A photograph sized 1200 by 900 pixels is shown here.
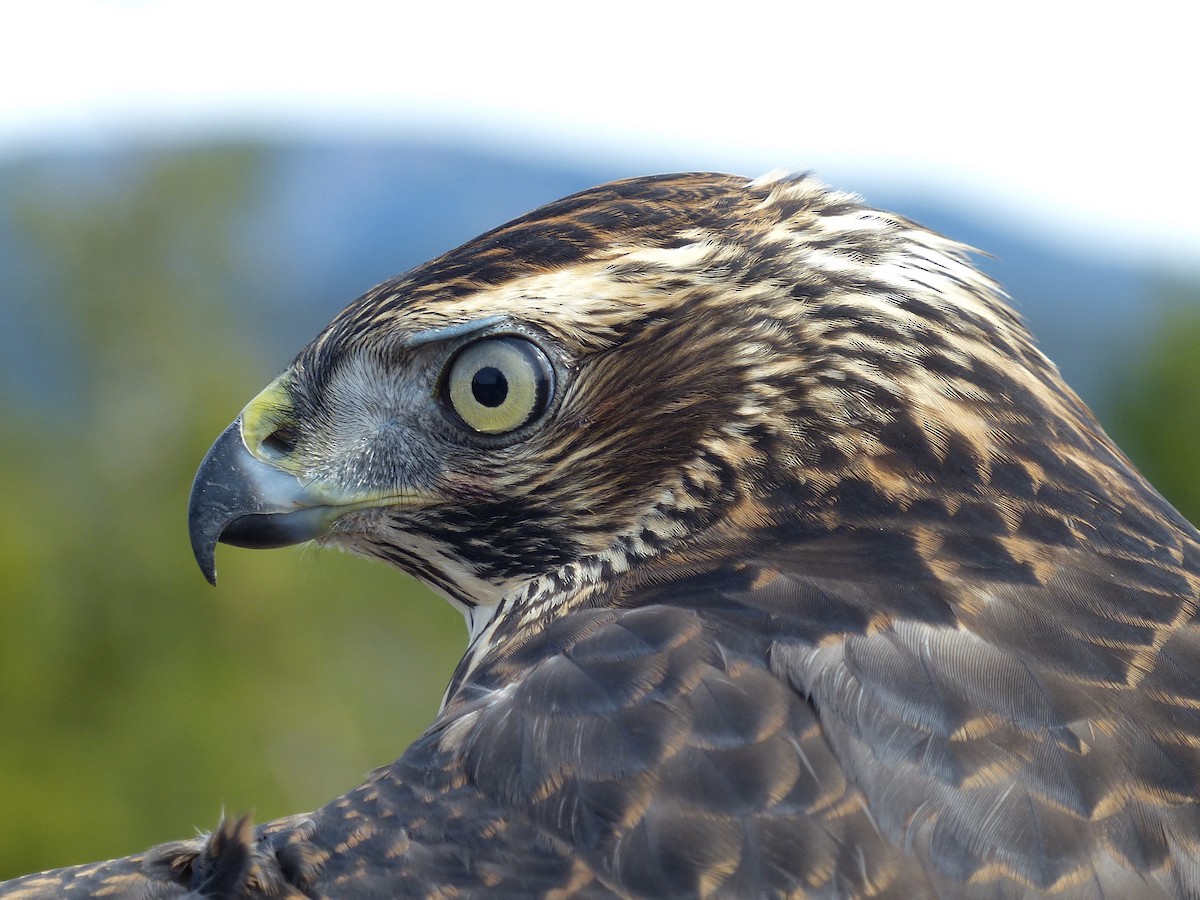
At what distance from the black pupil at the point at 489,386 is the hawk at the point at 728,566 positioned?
0.03 meters

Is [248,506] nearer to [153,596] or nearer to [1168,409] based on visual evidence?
[153,596]

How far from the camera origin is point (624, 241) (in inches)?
106

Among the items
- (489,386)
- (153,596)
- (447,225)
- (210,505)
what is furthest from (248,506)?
(447,225)

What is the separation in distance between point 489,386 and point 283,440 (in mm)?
591

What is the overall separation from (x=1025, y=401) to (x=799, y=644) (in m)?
0.87

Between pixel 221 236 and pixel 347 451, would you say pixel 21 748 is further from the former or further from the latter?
pixel 347 451

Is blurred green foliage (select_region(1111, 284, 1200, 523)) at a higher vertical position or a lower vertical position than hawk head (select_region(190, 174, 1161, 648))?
lower

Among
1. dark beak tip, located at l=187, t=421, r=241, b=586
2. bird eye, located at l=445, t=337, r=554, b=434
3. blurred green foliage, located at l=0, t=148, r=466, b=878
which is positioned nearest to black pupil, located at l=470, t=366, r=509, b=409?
bird eye, located at l=445, t=337, r=554, b=434

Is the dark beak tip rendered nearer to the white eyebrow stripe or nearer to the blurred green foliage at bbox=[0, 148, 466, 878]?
the white eyebrow stripe

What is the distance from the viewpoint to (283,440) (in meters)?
2.98

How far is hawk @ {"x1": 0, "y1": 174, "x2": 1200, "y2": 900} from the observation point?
6.30ft

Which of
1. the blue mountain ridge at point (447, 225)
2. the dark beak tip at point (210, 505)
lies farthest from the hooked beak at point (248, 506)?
the blue mountain ridge at point (447, 225)

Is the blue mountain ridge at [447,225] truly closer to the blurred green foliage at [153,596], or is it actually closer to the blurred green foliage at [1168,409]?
the blurred green foliage at [1168,409]

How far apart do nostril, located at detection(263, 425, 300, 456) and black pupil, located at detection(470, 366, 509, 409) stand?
512 mm
